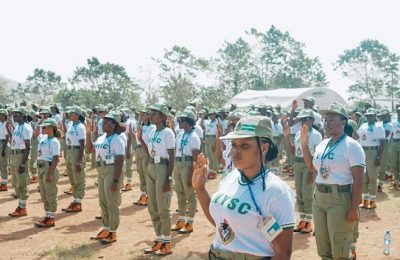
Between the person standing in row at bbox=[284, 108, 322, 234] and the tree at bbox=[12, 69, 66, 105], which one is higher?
the tree at bbox=[12, 69, 66, 105]

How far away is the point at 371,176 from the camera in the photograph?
11.1 meters

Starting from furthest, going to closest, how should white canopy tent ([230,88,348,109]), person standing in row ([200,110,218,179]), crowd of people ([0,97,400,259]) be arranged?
white canopy tent ([230,88,348,109])
person standing in row ([200,110,218,179])
crowd of people ([0,97,400,259])

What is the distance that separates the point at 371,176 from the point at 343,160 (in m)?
6.32

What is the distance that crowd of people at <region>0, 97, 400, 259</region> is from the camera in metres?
3.09

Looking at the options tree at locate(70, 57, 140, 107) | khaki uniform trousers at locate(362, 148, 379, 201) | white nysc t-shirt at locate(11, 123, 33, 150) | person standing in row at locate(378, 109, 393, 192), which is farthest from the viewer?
tree at locate(70, 57, 140, 107)

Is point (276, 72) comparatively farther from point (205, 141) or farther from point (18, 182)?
point (18, 182)

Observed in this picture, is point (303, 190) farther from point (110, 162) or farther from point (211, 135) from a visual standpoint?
point (211, 135)

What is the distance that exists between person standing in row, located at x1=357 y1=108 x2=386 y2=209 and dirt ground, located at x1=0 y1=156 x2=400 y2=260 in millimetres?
374

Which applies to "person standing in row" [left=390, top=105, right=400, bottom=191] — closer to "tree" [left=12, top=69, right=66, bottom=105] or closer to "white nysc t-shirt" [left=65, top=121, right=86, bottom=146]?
"white nysc t-shirt" [left=65, top=121, right=86, bottom=146]

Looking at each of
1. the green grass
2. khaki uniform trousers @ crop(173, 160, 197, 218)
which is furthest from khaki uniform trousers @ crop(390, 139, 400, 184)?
the green grass

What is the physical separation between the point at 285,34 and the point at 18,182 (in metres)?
45.2

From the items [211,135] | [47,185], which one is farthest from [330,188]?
[211,135]

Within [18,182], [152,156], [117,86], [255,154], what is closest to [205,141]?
[18,182]

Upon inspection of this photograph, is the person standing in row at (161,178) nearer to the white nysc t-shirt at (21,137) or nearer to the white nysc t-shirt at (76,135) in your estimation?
the white nysc t-shirt at (76,135)
